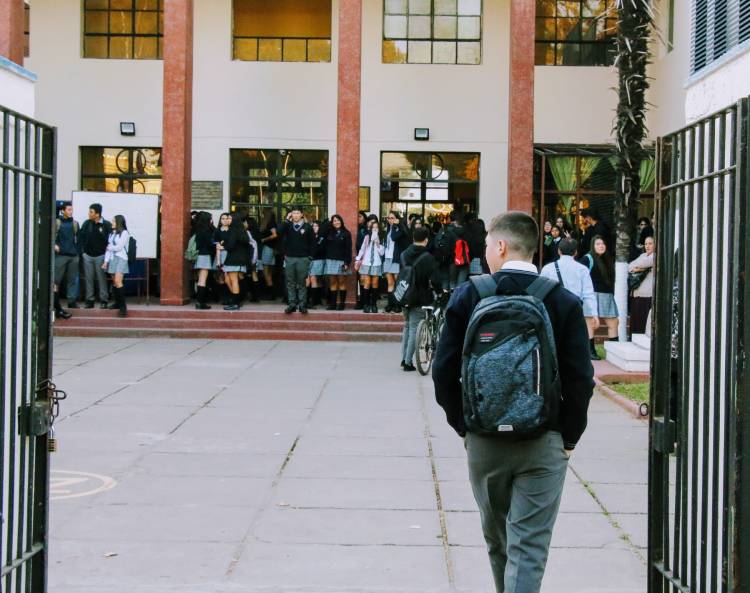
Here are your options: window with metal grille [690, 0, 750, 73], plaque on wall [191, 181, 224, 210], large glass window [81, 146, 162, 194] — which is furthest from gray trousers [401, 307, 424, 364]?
large glass window [81, 146, 162, 194]

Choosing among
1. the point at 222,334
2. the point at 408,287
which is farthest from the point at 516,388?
the point at 222,334

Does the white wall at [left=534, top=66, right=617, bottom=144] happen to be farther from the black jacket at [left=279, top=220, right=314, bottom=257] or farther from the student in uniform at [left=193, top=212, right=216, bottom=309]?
the student in uniform at [left=193, top=212, right=216, bottom=309]

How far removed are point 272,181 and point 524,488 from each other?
20.3 metres

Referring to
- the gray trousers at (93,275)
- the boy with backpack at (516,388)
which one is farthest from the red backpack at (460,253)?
the boy with backpack at (516,388)

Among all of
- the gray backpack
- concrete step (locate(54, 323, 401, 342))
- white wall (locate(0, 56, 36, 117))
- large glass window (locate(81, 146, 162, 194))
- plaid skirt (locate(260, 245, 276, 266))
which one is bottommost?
concrete step (locate(54, 323, 401, 342))

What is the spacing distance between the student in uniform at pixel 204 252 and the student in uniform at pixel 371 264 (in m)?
2.85

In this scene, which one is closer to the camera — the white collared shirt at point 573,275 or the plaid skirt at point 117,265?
the white collared shirt at point 573,275

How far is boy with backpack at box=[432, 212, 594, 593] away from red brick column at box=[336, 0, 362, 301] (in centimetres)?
1621

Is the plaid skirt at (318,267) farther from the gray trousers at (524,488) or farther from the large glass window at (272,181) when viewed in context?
the gray trousers at (524,488)

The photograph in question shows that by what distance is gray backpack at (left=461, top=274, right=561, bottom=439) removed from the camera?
4098 mm

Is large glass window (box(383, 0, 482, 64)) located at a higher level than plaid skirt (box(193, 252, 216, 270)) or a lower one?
higher

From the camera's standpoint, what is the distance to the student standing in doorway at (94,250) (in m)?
19.5

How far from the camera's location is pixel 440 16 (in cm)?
2423

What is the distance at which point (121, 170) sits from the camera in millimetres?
23953
